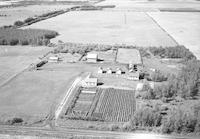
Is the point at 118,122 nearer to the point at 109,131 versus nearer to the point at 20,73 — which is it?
the point at 109,131

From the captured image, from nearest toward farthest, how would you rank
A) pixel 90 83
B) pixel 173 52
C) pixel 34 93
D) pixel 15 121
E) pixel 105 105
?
pixel 15 121 < pixel 105 105 < pixel 34 93 < pixel 90 83 < pixel 173 52

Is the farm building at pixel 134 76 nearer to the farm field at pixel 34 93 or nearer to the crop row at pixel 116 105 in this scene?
the crop row at pixel 116 105

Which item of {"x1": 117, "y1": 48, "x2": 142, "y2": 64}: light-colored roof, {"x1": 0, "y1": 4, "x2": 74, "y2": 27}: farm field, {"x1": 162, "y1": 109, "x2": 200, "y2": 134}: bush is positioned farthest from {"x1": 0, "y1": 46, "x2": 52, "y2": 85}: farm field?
{"x1": 0, "y1": 4, "x2": 74, "y2": 27}: farm field

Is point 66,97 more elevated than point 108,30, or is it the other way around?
point 108,30

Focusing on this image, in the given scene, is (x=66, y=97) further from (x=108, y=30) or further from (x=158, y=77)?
(x=108, y=30)

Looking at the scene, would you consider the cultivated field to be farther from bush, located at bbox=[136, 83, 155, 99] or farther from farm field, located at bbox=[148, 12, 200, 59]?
farm field, located at bbox=[148, 12, 200, 59]

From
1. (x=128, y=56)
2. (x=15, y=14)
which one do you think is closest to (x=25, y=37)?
(x=128, y=56)
